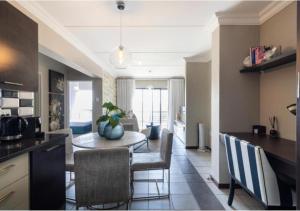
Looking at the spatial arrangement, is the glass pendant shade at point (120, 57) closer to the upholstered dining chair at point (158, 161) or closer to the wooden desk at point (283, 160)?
the upholstered dining chair at point (158, 161)

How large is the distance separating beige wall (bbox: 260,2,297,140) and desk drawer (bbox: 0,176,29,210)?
2.72 m

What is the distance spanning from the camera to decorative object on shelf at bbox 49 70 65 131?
17.5 feet

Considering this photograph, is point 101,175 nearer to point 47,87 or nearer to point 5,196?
point 5,196

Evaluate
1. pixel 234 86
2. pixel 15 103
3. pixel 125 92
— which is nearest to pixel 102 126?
pixel 15 103

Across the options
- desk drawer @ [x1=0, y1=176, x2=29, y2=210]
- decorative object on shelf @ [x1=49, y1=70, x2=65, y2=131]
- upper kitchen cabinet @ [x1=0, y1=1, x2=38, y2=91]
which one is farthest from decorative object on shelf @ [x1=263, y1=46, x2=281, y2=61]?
decorative object on shelf @ [x1=49, y1=70, x2=65, y2=131]

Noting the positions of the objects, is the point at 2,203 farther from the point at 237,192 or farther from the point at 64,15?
the point at 237,192

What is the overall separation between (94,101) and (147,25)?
3.96 m

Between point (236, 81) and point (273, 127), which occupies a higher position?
point (236, 81)

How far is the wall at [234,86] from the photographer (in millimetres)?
2838

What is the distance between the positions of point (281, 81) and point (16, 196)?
9.67 feet

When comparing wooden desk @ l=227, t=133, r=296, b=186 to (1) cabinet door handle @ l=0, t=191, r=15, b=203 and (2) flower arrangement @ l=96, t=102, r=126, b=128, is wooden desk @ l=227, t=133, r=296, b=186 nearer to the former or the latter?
(2) flower arrangement @ l=96, t=102, r=126, b=128

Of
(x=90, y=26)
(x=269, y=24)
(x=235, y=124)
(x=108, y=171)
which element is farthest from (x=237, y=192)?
(x=90, y=26)

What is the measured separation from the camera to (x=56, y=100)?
566 centimetres

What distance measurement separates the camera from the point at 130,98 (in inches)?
344
